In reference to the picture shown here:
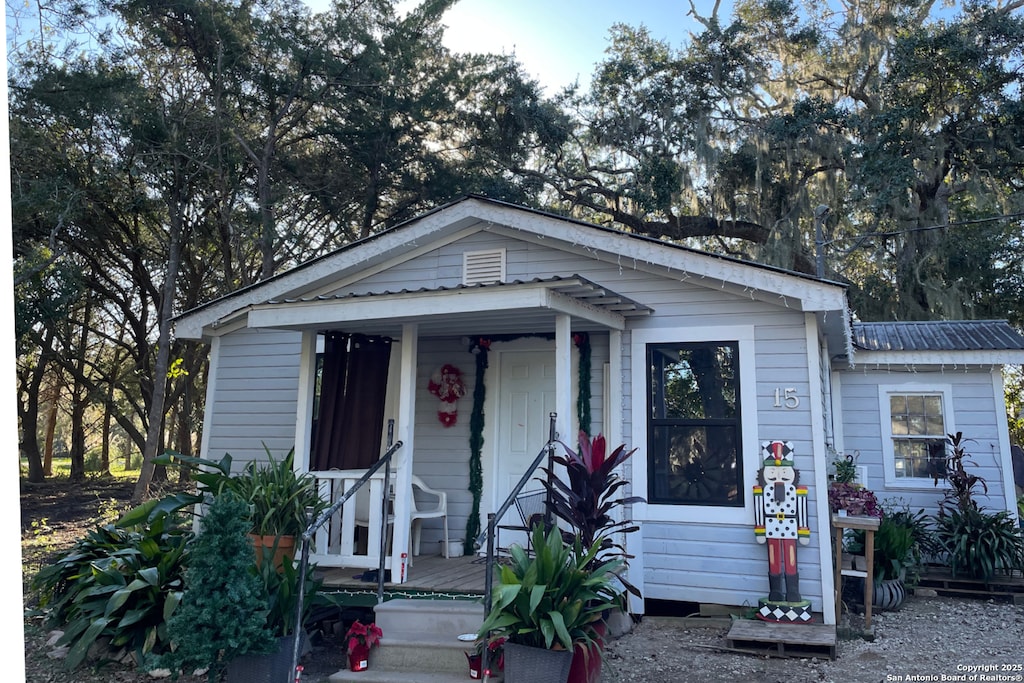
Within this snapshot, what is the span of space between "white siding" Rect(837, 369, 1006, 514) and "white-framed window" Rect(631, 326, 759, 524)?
361 centimetres

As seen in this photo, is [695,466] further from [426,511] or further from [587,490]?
[426,511]

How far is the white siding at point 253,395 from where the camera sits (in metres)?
7.74

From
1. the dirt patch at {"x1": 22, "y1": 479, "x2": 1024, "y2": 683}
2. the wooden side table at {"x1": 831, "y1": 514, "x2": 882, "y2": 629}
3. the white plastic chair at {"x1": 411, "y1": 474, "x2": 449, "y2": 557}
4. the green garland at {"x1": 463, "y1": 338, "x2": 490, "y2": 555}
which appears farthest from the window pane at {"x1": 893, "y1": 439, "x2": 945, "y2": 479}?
the white plastic chair at {"x1": 411, "y1": 474, "x2": 449, "y2": 557}

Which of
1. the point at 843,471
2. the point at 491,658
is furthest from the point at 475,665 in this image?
the point at 843,471

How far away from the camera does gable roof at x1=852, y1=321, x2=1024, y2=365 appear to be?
8125 mm

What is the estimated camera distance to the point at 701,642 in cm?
529

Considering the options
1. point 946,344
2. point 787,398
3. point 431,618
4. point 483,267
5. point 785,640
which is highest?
point 483,267

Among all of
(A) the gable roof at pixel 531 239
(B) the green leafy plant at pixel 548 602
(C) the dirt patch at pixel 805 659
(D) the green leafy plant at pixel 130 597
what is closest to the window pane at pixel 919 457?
(C) the dirt patch at pixel 805 659

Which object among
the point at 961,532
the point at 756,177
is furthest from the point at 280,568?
the point at 756,177

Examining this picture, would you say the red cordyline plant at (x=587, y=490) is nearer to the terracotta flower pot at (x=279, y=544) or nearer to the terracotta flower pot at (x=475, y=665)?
the terracotta flower pot at (x=475, y=665)

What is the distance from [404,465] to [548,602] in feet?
6.94

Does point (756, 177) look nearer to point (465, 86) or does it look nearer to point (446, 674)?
point (465, 86)

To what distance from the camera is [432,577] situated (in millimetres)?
5520

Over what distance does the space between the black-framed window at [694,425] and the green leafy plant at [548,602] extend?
6.80 ft
